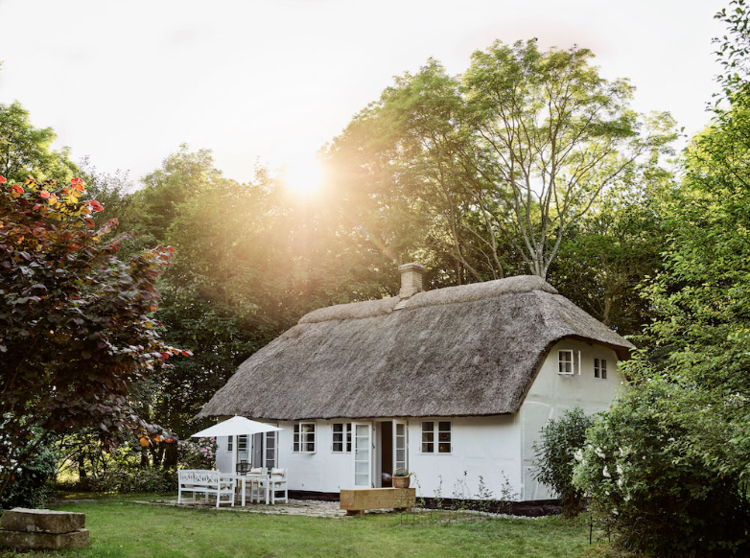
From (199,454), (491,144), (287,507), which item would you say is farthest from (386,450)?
(491,144)

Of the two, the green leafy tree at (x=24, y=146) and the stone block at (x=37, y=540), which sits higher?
the green leafy tree at (x=24, y=146)

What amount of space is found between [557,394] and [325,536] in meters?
7.26

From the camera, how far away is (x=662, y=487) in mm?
8336

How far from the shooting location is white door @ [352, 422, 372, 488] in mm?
17047

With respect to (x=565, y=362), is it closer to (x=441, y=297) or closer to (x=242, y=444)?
(x=441, y=297)

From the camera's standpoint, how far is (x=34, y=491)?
12766mm

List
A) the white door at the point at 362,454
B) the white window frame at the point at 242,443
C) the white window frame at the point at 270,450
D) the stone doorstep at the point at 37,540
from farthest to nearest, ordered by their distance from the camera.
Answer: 1. the white window frame at the point at 242,443
2. the white window frame at the point at 270,450
3. the white door at the point at 362,454
4. the stone doorstep at the point at 37,540

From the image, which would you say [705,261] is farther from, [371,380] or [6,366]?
[6,366]

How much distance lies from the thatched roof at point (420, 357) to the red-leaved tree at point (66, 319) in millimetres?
9628

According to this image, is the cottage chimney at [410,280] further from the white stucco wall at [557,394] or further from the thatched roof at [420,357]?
the white stucco wall at [557,394]

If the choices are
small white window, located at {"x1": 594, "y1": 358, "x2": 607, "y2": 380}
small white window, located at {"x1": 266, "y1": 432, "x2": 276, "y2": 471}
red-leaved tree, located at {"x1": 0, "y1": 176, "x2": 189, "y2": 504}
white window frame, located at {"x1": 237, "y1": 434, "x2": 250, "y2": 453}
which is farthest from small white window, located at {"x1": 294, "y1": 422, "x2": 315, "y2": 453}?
red-leaved tree, located at {"x1": 0, "y1": 176, "x2": 189, "y2": 504}

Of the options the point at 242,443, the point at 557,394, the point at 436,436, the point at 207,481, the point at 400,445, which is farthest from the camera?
the point at 242,443

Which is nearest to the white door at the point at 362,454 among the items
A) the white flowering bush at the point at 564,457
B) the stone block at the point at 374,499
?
the stone block at the point at 374,499

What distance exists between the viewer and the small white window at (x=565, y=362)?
16281mm
